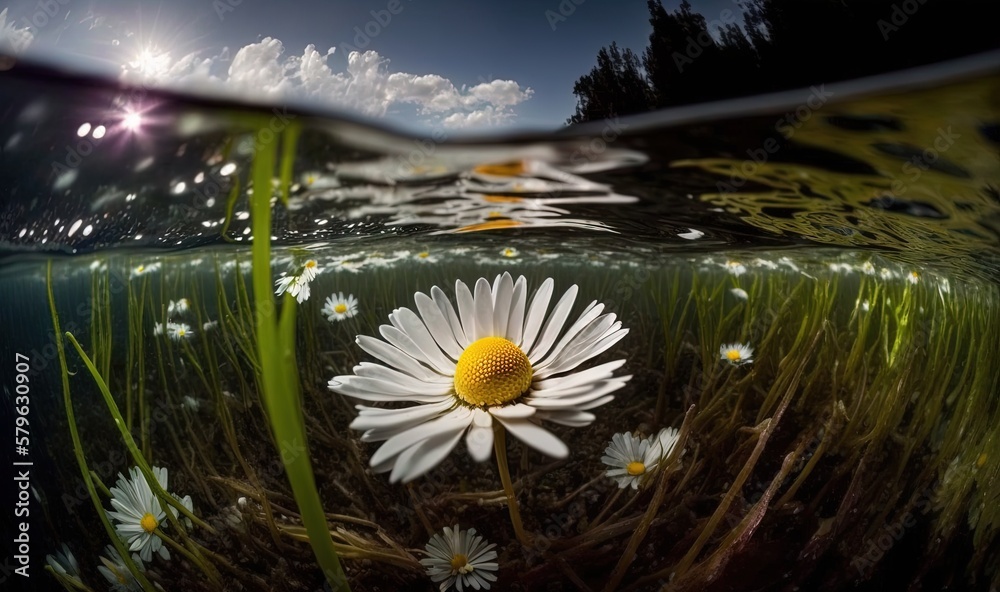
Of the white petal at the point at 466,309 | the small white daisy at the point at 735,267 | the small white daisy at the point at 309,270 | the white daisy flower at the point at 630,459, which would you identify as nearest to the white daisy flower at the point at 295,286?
the small white daisy at the point at 309,270

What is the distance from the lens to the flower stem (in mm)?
259

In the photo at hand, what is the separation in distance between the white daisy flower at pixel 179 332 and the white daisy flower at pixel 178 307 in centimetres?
1

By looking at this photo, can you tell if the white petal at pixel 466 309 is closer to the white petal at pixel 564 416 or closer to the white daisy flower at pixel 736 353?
the white petal at pixel 564 416

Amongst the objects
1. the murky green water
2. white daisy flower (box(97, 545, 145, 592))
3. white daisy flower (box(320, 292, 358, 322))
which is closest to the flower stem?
the murky green water

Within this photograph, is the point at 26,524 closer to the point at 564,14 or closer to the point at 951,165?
the point at 564,14

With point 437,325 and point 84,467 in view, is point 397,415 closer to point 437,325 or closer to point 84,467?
point 437,325

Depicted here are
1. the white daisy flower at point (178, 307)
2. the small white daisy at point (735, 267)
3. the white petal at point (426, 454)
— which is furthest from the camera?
the small white daisy at point (735, 267)

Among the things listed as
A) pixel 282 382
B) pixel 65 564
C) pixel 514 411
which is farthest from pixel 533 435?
pixel 65 564

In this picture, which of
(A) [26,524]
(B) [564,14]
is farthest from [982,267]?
(A) [26,524]

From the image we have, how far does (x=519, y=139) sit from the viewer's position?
0.31 metres

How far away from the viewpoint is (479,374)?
0.27 m

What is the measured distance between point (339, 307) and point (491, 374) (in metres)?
0.13

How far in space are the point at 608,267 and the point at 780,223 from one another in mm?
180

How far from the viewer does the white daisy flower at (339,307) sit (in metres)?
0.34
